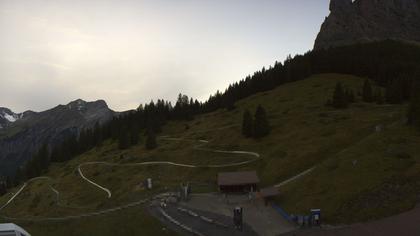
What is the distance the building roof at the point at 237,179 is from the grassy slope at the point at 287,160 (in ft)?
9.53

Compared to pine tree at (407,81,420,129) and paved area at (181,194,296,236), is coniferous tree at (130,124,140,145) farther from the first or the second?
pine tree at (407,81,420,129)

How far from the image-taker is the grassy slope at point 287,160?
55.3m

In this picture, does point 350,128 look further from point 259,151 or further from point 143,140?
point 143,140

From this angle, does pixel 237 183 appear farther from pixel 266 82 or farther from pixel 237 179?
pixel 266 82

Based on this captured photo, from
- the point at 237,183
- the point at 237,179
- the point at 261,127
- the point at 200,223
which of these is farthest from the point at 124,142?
the point at 200,223

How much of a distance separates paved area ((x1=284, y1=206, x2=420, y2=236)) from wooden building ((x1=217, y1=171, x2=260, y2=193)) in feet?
78.2

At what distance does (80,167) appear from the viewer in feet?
424

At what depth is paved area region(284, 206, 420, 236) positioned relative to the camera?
39.6 meters

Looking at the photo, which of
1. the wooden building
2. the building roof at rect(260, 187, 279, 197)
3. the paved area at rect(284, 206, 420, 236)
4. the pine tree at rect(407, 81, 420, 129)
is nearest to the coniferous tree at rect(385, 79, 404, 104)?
the pine tree at rect(407, 81, 420, 129)

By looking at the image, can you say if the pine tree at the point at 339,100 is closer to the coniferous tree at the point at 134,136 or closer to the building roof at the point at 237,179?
the building roof at the point at 237,179

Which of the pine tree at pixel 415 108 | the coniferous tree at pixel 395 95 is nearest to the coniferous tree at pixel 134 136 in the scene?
the coniferous tree at pixel 395 95

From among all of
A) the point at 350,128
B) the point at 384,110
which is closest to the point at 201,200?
the point at 350,128

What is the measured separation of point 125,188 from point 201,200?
26960 mm

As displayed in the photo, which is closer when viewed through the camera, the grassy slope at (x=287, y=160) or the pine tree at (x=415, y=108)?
the grassy slope at (x=287, y=160)
